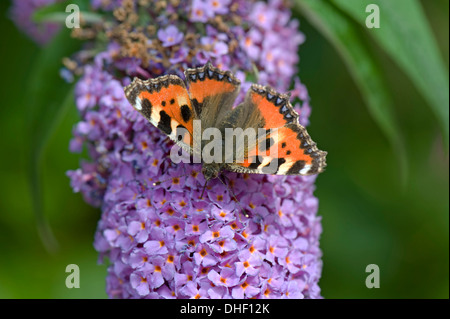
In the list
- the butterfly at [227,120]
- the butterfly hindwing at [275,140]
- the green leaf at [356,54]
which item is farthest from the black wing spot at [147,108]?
the green leaf at [356,54]

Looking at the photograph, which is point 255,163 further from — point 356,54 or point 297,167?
point 356,54

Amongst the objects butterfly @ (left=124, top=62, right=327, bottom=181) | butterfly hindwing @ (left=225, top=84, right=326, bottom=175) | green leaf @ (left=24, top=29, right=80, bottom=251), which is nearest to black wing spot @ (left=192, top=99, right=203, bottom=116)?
butterfly @ (left=124, top=62, right=327, bottom=181)

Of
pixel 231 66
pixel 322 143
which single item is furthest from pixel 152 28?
pixel 322 143

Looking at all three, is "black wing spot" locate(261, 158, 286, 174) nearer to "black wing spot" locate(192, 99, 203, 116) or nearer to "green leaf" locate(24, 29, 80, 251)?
"black wing spot" locate(192, 99, 203, 116)

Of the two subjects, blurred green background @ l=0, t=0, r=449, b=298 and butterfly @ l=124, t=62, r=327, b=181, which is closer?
butterfly @ l=124, t=62, r=327, b=181

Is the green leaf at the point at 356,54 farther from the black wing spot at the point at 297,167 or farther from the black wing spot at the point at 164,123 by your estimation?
the black wing spot at the point at 164,123
